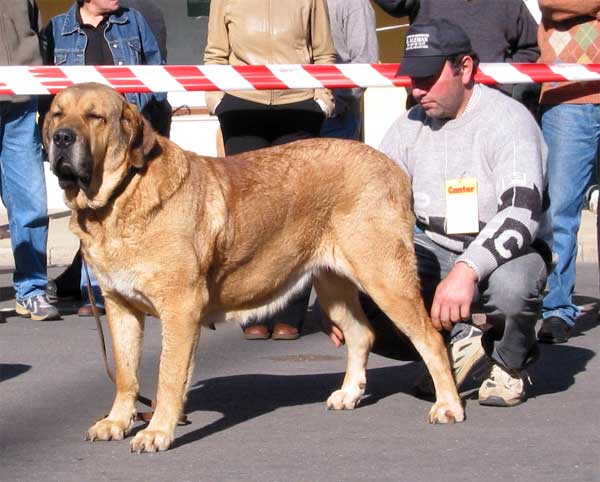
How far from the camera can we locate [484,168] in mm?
5969

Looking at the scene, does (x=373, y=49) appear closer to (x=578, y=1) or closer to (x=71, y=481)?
(x=578, y=1)

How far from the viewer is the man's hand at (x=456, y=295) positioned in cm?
554

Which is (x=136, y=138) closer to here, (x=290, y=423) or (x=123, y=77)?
(x=290, y=423)

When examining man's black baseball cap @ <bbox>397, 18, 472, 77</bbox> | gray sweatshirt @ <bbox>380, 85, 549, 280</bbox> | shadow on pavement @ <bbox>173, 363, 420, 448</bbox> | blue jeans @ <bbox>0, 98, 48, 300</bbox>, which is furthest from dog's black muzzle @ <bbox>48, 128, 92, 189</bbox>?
blue jeans @ <bbox>0, 98, 48, 300</bbox>

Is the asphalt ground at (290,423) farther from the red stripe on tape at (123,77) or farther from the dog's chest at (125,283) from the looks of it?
the red stripe on tape at (123,77)

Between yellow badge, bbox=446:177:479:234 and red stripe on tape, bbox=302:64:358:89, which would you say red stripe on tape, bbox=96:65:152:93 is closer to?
red stripe on tape, bbox=302:64:358:89

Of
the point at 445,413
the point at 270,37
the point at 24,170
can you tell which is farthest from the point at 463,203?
the point at 24,170

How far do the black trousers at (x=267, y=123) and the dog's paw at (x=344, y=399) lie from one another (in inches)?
86.5

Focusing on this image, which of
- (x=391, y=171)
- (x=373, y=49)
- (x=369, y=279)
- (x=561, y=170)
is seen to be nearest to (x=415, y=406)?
(x=369, y=279)

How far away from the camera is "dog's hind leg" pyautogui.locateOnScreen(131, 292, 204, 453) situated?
17.2 ft

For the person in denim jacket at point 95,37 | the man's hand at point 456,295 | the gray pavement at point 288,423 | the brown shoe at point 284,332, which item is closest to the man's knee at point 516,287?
the man's hand at point 456,295

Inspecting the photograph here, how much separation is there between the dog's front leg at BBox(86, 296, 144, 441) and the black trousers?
7.86 feet

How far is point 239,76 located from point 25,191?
180 cm

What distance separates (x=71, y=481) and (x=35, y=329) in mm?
3528
